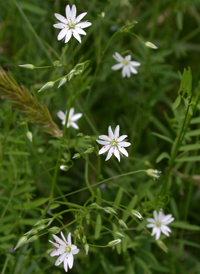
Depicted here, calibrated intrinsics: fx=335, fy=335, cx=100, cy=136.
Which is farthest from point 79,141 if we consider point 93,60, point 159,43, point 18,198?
point 159,43

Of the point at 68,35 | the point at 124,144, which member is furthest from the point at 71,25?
the point at 124,144

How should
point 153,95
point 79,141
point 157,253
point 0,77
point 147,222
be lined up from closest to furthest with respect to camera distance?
1. point 0,77
2. point 147,222
3. point 79,141
4. point 157,253
5. point 153,95

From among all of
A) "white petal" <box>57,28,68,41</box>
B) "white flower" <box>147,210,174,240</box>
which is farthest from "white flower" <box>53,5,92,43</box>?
"white flower" <box>147,210,174,240</box>

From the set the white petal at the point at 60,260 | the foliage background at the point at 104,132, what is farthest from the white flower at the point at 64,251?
the foliage background at the point at 104,132

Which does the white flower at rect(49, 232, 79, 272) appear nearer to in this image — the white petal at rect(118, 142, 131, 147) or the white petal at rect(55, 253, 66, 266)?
the white petal at rect(55, 253, 66, 266)

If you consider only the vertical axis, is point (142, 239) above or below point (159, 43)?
below

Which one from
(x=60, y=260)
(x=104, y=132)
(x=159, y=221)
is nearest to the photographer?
(x=60, y=260)

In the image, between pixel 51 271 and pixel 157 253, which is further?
pixel 157 253

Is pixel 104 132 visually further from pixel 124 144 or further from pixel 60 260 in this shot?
pixel 60 260

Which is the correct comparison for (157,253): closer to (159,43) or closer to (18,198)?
(18,198)
